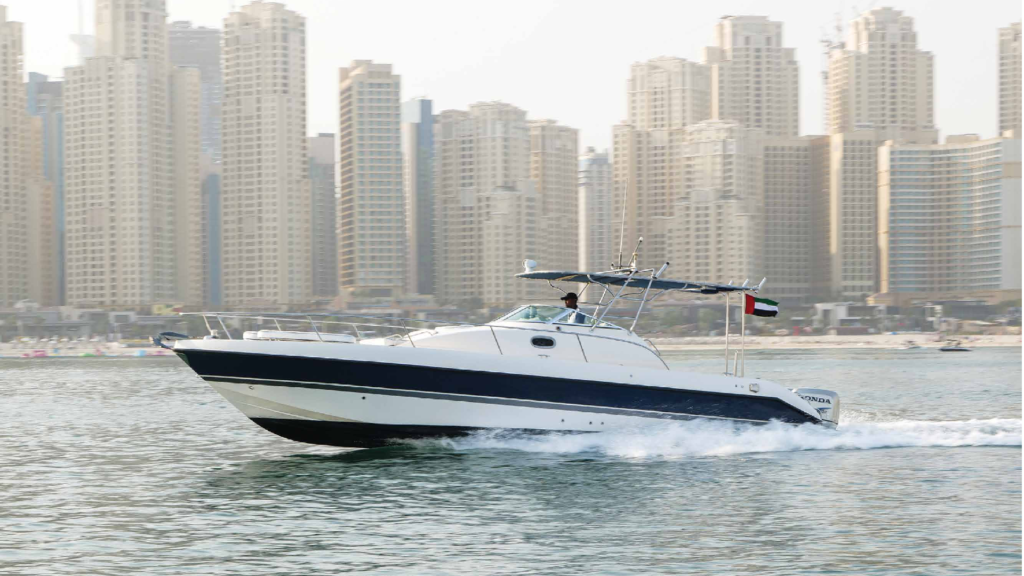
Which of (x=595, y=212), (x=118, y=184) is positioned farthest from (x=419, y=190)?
(x=118, y=184)

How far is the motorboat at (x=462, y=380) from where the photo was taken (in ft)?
45.7

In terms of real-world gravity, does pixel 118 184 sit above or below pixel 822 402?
above

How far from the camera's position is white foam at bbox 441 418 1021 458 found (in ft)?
47.6

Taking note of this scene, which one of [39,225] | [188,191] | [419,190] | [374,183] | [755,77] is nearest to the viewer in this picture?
[374,183]

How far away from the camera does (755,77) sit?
175625 millimetres

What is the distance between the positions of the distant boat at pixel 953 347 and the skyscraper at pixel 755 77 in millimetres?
69200

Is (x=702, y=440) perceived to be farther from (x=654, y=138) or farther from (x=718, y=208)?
(x=654, y=138)

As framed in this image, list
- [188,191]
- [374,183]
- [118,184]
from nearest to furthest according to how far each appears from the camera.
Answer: [118,184] → [374,183] → [188,191]

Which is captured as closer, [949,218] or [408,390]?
[408,390]

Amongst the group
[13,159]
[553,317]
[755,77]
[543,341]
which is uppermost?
[755,77]

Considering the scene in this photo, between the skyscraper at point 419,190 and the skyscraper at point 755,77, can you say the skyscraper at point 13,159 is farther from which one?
the skyscraper at point 755,77

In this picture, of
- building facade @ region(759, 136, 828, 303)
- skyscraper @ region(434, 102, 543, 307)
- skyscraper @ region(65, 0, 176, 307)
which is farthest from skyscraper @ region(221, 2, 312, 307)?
building facade @ region(759, 136, 828, 303)

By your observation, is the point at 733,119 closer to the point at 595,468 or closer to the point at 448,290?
the point at 448,290

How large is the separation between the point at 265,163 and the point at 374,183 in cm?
1546
